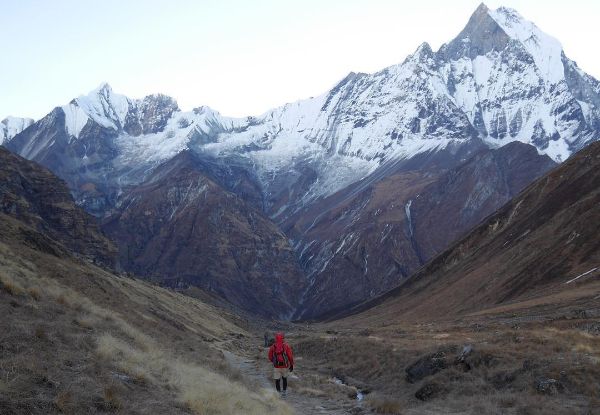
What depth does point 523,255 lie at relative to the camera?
93.1 metres

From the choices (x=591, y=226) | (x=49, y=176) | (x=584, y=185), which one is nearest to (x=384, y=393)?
(x=591, y=226)

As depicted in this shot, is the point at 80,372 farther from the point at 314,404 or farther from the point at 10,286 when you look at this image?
the point at 314,404

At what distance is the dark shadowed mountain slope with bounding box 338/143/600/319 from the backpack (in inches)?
1910

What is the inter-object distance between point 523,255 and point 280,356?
77.8m

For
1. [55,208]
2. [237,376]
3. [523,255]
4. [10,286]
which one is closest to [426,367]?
[237,376]

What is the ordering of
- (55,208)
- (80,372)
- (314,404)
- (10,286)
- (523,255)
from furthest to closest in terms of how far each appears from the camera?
(55,208) → (523,255) → (314,404) → (10,286) → (80,372)

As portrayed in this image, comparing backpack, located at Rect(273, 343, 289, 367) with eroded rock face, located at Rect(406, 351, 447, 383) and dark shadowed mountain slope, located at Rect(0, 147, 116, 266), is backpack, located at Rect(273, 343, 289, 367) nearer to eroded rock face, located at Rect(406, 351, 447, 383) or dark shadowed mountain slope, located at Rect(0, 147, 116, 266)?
eroded rock face, located at Rect(406, 351, 447, 383)

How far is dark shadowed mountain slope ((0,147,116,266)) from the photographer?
136125mm

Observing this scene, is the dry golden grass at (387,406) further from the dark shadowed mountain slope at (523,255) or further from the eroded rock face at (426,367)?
the dark shadowed mountain slope at (523,255)

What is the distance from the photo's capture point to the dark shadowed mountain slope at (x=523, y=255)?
7856 centimetres

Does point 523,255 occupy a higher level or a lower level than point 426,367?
higher

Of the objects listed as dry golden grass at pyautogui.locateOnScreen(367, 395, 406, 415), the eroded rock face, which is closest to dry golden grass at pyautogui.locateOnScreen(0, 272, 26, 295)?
dry golden grass at pyautogui.locateOnScreen(367, 395, 406, 415)

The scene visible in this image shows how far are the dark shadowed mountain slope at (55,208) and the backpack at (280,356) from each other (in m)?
116

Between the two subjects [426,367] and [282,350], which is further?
[426,367]
